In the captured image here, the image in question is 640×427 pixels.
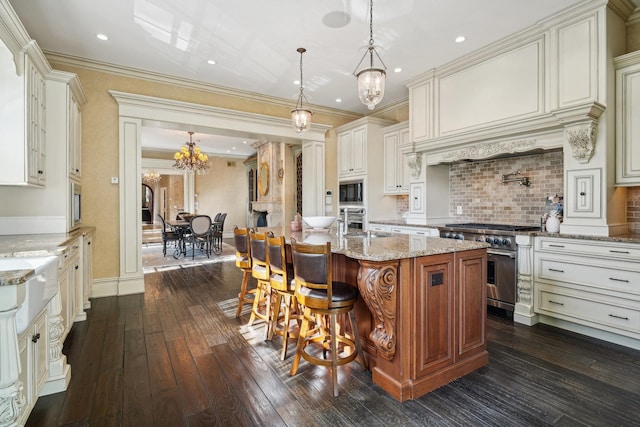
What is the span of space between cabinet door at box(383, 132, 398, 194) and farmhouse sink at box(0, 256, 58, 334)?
465 centimetres

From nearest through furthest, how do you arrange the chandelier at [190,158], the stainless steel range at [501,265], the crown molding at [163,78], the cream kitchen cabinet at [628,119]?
the cream kitchen cabinet at [628,119], the stainless steel range at [501,265], the crown molding at [163,78], the chandelier at [190,158]

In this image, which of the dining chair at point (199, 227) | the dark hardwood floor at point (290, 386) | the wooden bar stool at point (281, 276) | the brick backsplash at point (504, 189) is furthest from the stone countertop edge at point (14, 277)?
the dining chair at point (199, 227)

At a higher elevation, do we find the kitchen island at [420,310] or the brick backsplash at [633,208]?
the brick backsplash at [633,208]

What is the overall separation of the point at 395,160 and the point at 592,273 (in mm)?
3149

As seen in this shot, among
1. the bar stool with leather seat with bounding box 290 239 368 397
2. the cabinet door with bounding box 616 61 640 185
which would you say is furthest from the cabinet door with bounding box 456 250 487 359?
the cabinet door with bounding box 616 61 640 185

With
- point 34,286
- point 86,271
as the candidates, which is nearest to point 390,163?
point 86,271

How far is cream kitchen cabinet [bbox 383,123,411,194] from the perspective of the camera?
5.14m

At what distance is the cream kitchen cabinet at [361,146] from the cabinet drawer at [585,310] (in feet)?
10.5

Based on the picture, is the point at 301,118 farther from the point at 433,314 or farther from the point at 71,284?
the point at 71,284

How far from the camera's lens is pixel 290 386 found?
207 centimetres

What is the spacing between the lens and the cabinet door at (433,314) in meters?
1.95

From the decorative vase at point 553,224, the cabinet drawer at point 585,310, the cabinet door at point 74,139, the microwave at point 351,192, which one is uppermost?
the cabinet door at point 74,139

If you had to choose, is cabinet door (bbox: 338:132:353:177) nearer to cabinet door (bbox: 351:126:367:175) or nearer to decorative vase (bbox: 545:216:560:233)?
cabinet door (bbox: 351:126:367:175)

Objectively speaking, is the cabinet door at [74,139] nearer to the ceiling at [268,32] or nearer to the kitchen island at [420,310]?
the ceiling at [268,32]
